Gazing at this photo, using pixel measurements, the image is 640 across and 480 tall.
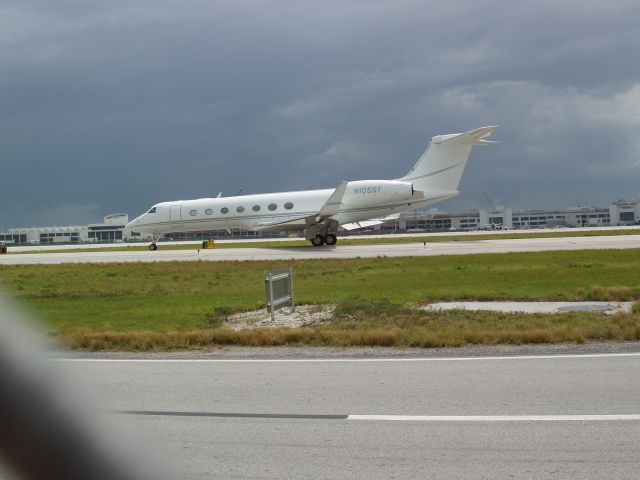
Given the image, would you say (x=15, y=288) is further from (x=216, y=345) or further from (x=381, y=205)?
(x=381, y=205)

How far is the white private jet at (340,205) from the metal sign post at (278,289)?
1131 inches

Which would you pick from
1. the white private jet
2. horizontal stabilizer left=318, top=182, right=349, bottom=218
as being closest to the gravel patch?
horizontal stabilizer left=318, top=182, right=349, bottom=218

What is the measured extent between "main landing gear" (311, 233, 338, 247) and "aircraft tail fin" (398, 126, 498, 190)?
667 cm

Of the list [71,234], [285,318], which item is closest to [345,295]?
[285,318]

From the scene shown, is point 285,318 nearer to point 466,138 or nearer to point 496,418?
point 496,418

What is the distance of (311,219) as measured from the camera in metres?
47.6

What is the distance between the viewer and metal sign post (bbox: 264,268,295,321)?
1678 cm

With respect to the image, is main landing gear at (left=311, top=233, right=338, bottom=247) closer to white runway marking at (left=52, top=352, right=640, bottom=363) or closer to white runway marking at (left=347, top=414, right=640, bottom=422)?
white runway marking at (left=52, top=352, right=640, bottom=363)

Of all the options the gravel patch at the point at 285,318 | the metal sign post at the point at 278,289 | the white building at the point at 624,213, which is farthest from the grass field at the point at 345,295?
the white building at the point at 624,213

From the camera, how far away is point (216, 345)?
13797 millimetres

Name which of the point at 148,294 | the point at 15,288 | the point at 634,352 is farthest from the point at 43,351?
the point at 15,288

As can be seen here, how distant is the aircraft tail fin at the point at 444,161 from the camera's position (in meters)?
50.7

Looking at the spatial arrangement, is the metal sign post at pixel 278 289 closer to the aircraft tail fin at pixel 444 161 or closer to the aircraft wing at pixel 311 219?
the aircraft wing at pixel 311 219

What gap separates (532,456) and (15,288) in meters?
24.1
